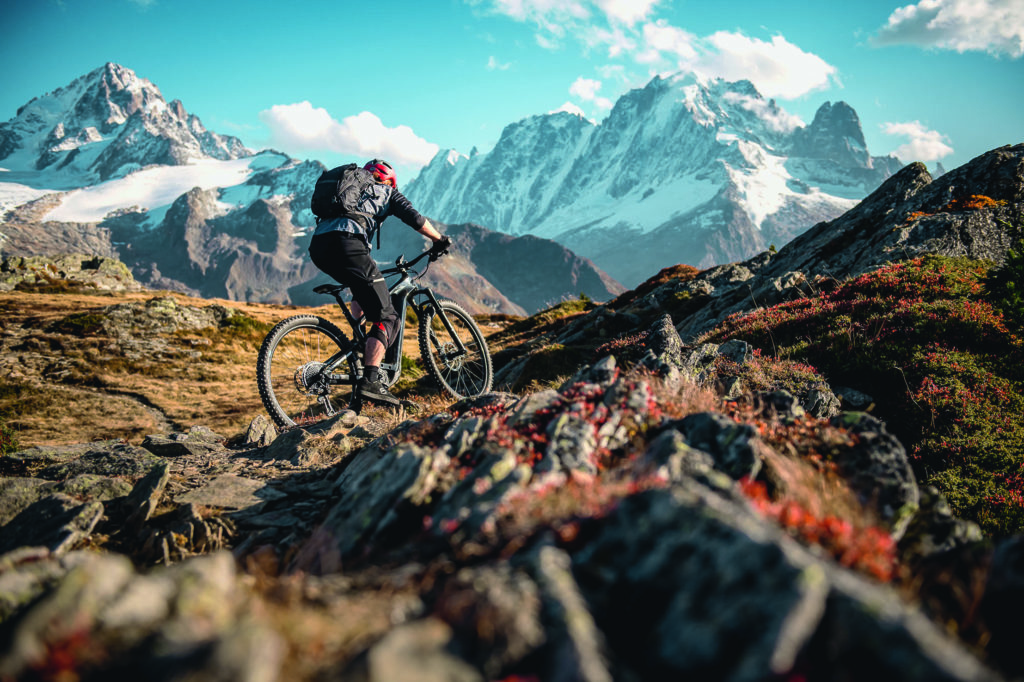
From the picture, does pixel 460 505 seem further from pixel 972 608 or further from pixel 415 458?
pixel 972 608

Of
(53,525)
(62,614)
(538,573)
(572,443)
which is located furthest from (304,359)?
(538,573)

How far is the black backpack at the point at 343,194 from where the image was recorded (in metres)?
7.58

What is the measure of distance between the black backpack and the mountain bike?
1.23m

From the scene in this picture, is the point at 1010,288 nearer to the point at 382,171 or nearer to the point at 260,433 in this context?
the point at 382,171

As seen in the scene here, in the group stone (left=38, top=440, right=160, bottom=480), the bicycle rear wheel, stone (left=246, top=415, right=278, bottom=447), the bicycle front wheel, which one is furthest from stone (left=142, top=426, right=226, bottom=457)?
the bicycle front wheel

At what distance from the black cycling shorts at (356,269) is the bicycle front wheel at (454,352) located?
1.00m

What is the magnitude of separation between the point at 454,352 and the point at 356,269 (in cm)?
265

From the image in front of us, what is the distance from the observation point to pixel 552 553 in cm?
263

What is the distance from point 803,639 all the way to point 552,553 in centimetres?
115

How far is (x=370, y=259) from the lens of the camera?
791cm

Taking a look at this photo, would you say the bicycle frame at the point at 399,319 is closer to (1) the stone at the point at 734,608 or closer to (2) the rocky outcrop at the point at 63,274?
(1) the stone at the point at 734,608

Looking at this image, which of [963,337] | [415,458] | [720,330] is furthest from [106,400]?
[963,337]

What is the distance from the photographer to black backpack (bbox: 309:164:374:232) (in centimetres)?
758

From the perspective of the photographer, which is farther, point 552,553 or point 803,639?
point 552,553
